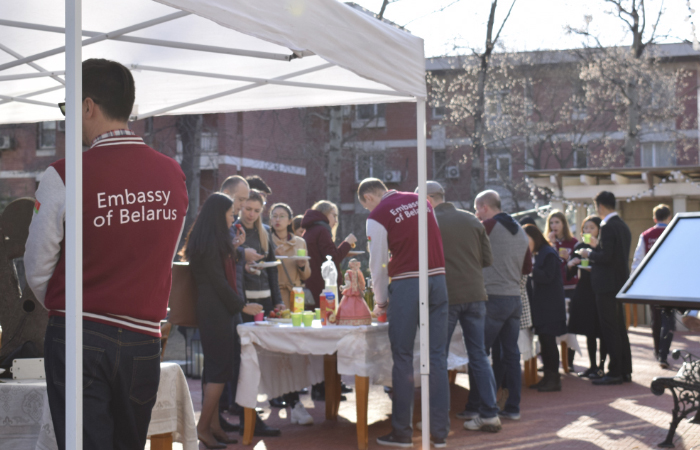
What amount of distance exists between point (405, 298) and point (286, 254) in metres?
2.13

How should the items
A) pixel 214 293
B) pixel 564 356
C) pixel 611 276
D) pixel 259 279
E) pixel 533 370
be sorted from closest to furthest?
pixel 214 293, pixel 259 279, pixel 611 276, pixel 533 370, pixel 564 356

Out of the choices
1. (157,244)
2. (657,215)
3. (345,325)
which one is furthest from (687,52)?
(157,244)

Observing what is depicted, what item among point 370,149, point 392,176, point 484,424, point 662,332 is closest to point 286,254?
point 484,424

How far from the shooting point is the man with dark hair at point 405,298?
5.08m

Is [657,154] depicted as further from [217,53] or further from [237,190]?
[217,53]

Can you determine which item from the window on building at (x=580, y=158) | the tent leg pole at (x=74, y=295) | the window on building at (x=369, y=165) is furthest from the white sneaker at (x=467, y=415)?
the window on building at (x=580, y=158)

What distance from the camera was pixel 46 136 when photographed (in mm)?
24453

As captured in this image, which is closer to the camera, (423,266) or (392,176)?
(423,266)

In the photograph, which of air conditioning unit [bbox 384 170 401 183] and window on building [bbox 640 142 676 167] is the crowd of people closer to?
air conditioning unit [bbox 384 170 401 183]

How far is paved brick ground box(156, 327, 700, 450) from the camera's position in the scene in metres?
5.31

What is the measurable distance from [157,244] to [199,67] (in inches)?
111

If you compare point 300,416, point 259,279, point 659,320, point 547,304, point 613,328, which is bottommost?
point 300,416

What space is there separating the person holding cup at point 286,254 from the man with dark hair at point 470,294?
5.13 ft

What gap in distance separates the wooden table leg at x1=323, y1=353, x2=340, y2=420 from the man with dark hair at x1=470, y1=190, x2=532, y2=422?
3.61 ft
